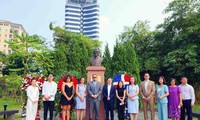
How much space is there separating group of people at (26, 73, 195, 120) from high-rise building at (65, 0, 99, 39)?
329 ft

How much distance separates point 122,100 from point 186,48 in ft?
32.9

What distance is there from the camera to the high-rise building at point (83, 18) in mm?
107750

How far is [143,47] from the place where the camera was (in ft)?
63.4

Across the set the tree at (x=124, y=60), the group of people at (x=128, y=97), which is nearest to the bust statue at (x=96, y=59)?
the group of people at (x=128, y=97)

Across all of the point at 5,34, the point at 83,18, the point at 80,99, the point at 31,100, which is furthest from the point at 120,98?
the point at 83,18

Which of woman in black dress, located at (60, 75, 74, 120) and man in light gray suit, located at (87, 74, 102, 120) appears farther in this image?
man in light gray suit, located at (87, 74, 102, 120)

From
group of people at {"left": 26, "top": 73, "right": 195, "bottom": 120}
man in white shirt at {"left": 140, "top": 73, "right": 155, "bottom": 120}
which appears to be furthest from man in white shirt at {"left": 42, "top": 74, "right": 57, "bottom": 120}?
→ man in white shirt at {"left": 140, "top": 73, "right": 155, "bottom": 120}

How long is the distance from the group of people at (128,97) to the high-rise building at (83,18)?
329ft

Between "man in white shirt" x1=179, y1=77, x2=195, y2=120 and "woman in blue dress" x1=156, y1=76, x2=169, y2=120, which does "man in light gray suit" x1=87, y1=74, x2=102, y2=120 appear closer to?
"woman in blue dress" x1=156, y1=76, x2=169, y2=120

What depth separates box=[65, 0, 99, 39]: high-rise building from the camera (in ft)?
354

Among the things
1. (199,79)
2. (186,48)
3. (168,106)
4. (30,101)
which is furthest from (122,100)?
(199,79)

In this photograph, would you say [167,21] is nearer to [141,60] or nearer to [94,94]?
[141,60]

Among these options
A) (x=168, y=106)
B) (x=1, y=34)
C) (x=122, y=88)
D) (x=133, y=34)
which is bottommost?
(x=168, y=106)

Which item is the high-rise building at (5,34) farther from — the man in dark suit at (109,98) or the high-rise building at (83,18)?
the man in dark suit at (109,98)
